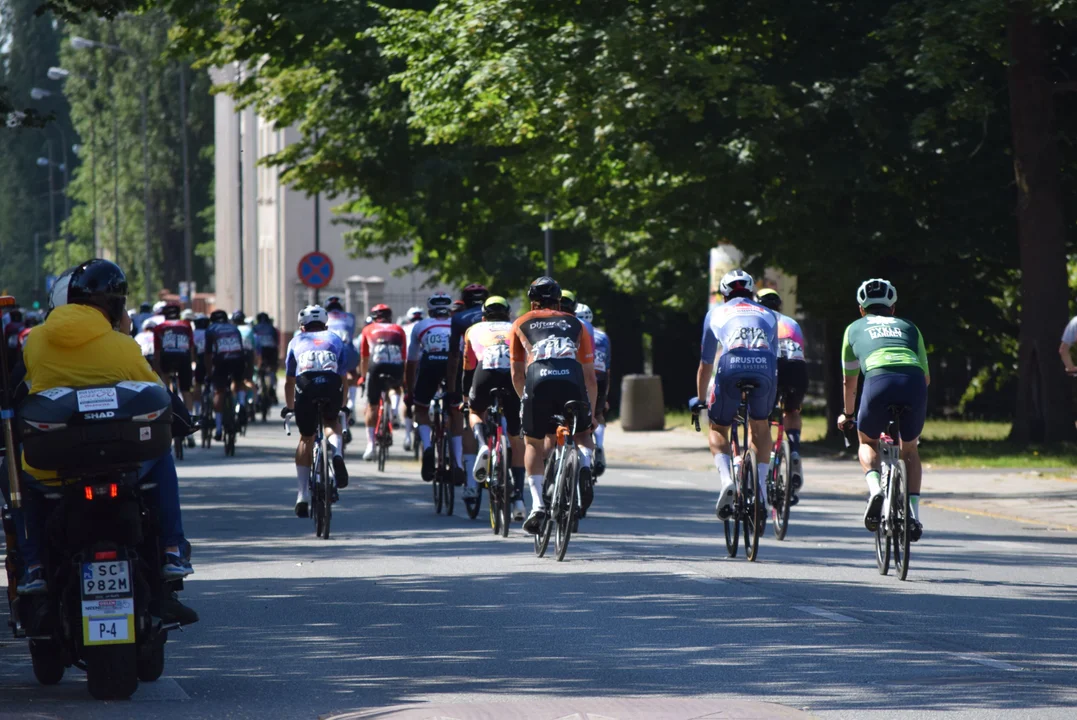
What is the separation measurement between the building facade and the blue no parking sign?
61.4ft

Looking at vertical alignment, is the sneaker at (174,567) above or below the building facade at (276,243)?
below

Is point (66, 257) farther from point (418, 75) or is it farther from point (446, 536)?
point (446, 536)

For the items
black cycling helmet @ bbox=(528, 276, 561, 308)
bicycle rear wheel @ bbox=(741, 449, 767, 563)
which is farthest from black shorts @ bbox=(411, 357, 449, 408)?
bicycle rear wheel @ bbox=(741, 449, 767, 563)

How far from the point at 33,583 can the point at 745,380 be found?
626 cm

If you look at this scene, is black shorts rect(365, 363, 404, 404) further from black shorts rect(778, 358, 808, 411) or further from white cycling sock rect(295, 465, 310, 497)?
black shorts rect(778, 358, 808, 411)

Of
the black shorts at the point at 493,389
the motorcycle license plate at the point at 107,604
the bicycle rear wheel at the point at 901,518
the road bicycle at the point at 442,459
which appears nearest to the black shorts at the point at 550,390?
the black shorts at the point at 493,389

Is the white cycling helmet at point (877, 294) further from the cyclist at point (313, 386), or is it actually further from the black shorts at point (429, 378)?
the black shorts at point (429, 378)

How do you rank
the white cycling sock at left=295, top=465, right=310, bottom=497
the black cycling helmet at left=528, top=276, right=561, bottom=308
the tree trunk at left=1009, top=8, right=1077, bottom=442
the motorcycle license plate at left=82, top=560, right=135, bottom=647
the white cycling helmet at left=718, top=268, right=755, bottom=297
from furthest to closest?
the tree trunk at left=1009, top=8, right=1077, bottom=442, the white cycling sock at left=295, top=465, right=310, bottom=497, the white cycling helmet at left=718, top=268, right=755, bottom=297, the black cycling helmet at left=528, top=276, right=561, bottom=308, the motorcycle license plate at left=82, top=560, right=135, bottom=647

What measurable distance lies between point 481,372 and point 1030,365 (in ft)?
35.8

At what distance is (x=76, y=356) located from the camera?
787 centimetres

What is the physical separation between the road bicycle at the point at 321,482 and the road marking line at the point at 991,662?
22.5 feet

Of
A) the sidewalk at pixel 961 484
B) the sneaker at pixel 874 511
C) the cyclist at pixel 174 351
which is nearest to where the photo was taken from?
the sneaker at pixel 874 511

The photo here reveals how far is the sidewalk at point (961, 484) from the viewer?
17.0m

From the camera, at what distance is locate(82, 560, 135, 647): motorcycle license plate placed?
7559 mm
